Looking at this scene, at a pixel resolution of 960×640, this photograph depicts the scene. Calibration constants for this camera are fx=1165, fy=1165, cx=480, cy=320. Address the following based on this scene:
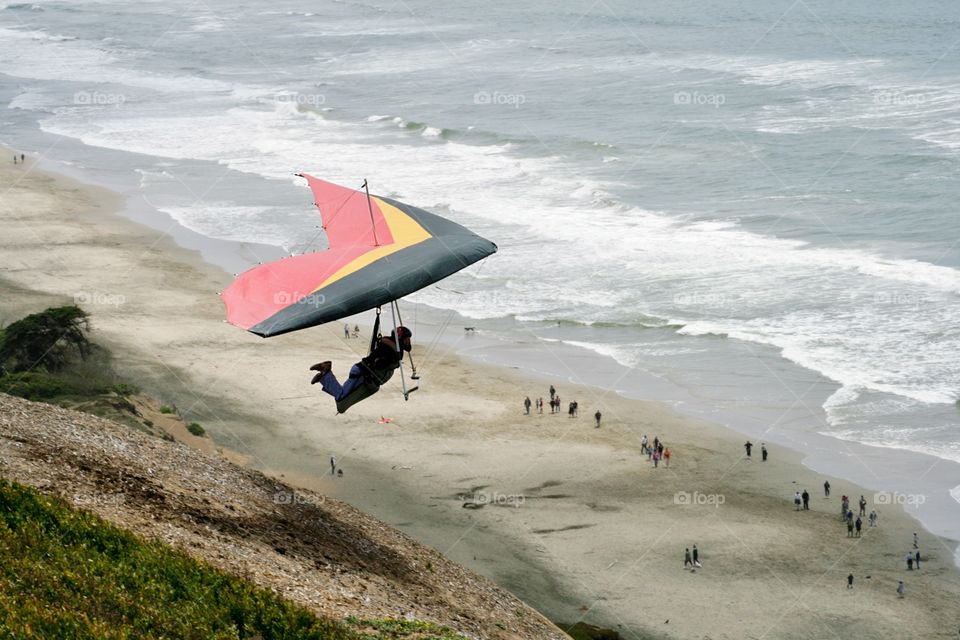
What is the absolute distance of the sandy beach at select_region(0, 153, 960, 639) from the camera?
28484mm

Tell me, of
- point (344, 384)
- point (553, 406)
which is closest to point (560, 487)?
point (553, 406)

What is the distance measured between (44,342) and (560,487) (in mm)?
17949

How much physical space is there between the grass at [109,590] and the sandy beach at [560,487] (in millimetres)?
12938

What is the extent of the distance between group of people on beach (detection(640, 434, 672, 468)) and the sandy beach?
216 mm

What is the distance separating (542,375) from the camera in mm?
41562

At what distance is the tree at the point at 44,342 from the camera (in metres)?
37.5

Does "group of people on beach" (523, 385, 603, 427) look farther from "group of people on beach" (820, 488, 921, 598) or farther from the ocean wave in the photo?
"group of people on beach" (820, 488, 921, 598)

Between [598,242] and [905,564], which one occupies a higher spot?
[598,242]

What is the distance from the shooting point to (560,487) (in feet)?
111

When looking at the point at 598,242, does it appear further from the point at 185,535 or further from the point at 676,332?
the point at 185,535

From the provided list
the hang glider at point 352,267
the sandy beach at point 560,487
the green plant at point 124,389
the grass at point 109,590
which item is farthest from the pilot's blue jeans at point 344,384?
the green plant at point 124,389

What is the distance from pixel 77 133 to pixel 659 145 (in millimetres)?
42151

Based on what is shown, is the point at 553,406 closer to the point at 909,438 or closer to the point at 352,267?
the point at 909,438

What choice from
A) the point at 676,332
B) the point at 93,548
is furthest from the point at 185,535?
the point at 676,332
